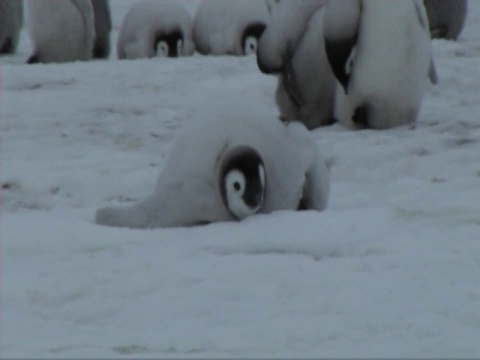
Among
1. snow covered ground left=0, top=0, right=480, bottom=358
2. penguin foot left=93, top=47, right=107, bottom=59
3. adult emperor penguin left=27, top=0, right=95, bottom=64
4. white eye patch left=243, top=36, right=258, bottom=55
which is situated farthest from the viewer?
penguin foot left=93, top=47, right=107, bottom=59

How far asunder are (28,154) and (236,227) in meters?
1.80

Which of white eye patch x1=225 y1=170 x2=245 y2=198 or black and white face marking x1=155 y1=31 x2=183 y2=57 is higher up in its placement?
white eye patch x1=225 y1=170 x2=245 y2=198

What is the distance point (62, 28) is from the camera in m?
10.1

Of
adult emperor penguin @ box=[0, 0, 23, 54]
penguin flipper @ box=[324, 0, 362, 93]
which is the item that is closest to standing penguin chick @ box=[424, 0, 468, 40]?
adult emperor penguin @ box=[0, 0, 23, 54]

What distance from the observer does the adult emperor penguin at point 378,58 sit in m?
5.91

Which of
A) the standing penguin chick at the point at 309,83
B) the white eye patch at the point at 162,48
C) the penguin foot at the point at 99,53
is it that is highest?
the standing penguin chick at the point at 309,83

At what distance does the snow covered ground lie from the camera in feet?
9.59

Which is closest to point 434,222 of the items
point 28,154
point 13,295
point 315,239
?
point 315,239

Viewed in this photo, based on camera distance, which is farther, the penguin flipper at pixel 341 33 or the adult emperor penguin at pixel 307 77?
the adult emperor penguin at pixel 307 77

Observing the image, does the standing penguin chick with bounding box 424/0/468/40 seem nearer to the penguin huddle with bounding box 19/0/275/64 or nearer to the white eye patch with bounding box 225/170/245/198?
the penguin huddle with bounding box 19/0/275/64

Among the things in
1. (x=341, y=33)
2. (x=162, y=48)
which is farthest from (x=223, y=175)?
(x=162, y=48)

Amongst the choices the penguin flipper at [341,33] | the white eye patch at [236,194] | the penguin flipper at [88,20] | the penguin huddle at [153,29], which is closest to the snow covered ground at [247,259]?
the white eye patch at [236,194]

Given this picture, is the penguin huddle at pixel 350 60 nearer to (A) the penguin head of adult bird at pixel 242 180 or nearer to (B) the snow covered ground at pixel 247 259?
(B) the snow covered ground at pixel 247 259

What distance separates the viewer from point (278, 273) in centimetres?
342
